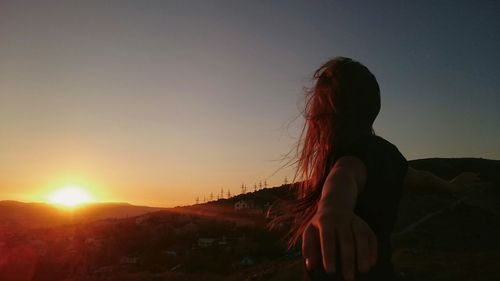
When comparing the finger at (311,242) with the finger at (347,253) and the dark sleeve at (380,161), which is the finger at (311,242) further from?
the dark sleeve at (380,161)

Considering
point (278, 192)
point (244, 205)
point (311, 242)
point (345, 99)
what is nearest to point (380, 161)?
point (345, 99)

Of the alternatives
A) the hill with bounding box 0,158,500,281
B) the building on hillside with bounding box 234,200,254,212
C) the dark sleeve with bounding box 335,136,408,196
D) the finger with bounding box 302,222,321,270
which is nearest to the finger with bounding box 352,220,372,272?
the finger with bounding box 302,222,321,270

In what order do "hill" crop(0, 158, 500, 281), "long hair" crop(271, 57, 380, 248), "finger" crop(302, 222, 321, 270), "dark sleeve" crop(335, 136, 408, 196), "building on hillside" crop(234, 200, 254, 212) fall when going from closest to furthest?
"finger" crop(302, 222, 321, 270)
"dark sleeve" crop(335, 136, 408, 196)
"long hair" crop(271, 57, 380, 248)
"hill" crop(0, 158, 500, 281)
"building on hillside" crop(234, 200, 254, 212)

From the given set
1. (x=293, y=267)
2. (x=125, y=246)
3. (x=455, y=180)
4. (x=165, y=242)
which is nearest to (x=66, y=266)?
(x=125, y=246)

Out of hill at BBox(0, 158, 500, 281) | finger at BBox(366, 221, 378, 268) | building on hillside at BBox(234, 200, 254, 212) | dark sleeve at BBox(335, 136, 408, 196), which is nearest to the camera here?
finger at BBox(366, 221, 378, 268)

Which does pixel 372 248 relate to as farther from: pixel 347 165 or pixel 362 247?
pixel 347 165

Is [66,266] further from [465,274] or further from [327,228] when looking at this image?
[327,228]

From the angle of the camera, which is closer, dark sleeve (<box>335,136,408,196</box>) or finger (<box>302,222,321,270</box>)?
finger (<box>302,222,321,270</box>)

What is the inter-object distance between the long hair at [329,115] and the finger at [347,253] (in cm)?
72

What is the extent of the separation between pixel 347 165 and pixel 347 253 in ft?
1.40

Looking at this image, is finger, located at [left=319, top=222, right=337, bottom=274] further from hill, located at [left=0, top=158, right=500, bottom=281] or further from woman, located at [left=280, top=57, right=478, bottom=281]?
hill, located at [left=0, top=158, right=500, bottom=281]

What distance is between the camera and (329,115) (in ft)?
6.01

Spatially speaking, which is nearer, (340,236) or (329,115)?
(340,236)

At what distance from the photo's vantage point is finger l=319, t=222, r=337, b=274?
1006 mm
